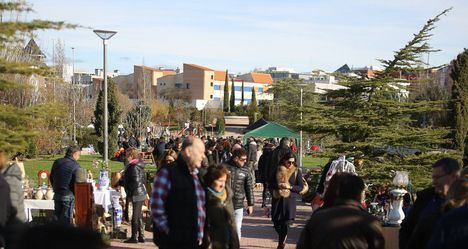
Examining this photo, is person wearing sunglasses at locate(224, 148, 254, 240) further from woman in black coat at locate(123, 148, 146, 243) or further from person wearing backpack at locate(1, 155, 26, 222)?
person wearing backpack at locate(1, 155, 26, 222)

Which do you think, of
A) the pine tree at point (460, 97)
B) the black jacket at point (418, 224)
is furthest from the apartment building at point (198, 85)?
the black jacket at point (418, 224)

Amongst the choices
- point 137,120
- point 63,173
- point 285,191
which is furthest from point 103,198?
point 137,120

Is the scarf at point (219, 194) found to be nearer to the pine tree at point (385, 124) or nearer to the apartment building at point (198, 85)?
the pine tree at point (385, 124)

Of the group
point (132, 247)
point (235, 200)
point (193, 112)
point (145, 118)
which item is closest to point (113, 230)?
point (132, 247)

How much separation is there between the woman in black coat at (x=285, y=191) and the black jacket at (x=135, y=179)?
7.56 ft

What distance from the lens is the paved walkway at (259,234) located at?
1091cm

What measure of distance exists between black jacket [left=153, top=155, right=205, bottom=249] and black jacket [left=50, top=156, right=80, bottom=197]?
472 centimetres

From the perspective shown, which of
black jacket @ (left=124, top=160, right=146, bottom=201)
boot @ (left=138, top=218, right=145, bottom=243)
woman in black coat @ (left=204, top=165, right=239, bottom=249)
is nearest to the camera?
woman in black coat @ (left=204, top=165, right=239, bottom=249)

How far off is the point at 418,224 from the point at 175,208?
2044mm

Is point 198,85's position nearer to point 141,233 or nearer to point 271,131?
point 271,131

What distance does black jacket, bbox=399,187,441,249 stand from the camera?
4797 mm

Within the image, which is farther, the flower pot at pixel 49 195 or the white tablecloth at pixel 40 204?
the flower pot at pixel 49 195

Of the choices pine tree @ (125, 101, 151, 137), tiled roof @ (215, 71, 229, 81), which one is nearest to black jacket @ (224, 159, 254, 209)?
pine tree @ (125, 101, 151, 137)

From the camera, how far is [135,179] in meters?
10.6
